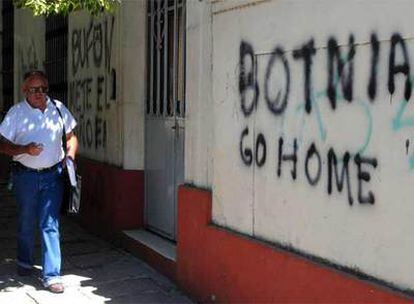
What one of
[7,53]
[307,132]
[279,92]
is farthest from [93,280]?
[7,53]

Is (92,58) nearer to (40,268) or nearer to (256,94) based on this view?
(40,268)

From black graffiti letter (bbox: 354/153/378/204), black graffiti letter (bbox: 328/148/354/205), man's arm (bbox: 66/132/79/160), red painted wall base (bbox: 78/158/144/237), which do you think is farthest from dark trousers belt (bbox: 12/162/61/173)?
black graffiti letter (bbox: 354/153/378/204)

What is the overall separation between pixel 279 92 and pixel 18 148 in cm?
214

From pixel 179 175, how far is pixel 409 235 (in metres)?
3.01

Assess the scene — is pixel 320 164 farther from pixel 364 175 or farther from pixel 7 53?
pixel 7 53

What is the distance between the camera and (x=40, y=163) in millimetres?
5500

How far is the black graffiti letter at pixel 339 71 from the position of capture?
12.7 feet

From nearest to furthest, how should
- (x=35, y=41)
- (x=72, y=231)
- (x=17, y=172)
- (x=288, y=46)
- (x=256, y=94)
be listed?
(x=288, y=46) → (x=256, y=94) → (x=17, y=172) → (x=72, y=231) → (x=35, y=41)

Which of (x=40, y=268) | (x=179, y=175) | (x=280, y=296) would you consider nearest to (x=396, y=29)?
(x=280, y=296)

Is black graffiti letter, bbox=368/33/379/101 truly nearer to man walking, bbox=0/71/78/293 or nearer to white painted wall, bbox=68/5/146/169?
man walking, bbox=0/71/78/293

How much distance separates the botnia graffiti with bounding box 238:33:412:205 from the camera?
146 inches

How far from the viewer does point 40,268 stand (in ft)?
20.4

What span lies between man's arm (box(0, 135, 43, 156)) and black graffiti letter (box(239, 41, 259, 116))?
165 cm

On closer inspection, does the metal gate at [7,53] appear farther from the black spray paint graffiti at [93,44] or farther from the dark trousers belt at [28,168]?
the dark trousers belt at [28,168]
